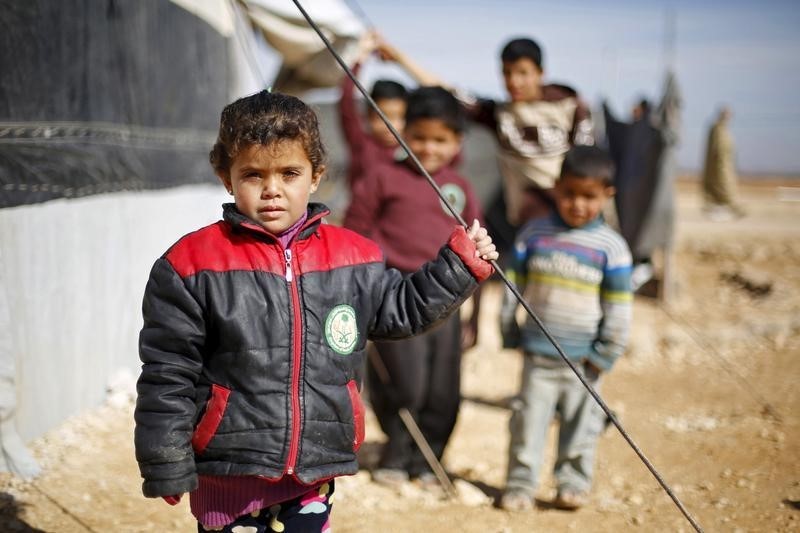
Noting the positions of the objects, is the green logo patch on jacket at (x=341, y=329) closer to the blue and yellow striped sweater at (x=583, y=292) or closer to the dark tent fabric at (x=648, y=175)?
the blue and yellow striped sweater at (x=583, y=292)

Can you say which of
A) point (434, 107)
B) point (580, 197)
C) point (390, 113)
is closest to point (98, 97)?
point (434, 107)

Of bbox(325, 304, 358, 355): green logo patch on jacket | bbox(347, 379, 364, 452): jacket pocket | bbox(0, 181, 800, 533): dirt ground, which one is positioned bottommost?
bbox(0, 181, 800, 533): dirt ground

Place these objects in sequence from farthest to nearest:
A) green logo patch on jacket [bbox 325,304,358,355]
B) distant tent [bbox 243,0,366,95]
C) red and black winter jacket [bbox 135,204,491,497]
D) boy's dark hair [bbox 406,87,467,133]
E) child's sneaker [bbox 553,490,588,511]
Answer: distant tent [bbox 243,0,366,95], boy's dark hair [bbox 406,87,467,133], child's sneaker [bbox 553,490,588,511], green logo patch on jacket [bbox 325,304,358,355], red and black winter jacket [bbox 135,204,491,497]

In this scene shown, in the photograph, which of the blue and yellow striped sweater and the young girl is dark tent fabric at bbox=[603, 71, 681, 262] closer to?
the blue and yellow striped sweater

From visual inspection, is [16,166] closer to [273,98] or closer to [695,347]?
[273,98]

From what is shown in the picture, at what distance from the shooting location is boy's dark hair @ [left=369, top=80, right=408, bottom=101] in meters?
5.21

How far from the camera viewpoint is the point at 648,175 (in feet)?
21.9

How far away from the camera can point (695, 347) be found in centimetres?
698

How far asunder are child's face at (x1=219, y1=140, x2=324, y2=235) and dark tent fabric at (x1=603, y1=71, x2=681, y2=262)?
5.09 metres

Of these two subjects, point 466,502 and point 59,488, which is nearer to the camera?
point 59,488

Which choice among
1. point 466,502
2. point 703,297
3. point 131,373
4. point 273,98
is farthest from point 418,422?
point 703,297

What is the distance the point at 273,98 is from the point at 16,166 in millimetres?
1527

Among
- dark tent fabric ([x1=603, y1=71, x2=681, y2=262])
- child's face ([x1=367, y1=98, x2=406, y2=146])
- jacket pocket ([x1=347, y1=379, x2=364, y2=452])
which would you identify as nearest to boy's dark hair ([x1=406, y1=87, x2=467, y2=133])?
child's face ([x1=367, y1=98, x2=406, y2=146])

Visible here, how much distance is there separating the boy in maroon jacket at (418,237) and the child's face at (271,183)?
173 cm
